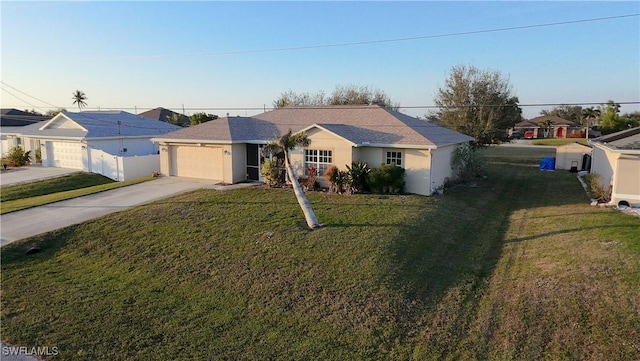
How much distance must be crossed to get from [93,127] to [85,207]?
52.0 ft

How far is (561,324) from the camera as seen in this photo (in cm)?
805

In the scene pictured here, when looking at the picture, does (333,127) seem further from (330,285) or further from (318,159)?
(330,285)

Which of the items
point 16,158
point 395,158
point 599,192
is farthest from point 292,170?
point 16,158

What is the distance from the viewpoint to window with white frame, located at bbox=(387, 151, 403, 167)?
65.1 feet

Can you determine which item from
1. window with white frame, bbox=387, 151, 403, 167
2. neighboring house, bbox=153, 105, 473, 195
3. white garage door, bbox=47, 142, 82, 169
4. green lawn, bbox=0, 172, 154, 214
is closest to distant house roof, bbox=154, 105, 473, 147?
neighboring house, bbox=153, 105, 473, 195

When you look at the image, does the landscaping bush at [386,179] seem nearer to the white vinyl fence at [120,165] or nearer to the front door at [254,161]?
the front door at [254,161]

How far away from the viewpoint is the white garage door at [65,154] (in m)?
29.1

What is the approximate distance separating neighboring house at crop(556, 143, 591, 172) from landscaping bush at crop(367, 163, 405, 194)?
17.8 metres

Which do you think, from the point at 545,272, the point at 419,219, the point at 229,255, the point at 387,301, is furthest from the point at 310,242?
the point at 545,272

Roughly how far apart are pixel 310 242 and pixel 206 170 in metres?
12.6

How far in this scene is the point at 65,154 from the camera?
98.2 feet

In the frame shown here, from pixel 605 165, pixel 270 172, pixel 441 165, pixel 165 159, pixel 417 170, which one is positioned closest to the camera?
pixel 417 170

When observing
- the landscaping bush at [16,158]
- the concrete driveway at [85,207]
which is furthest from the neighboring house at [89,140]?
the concrete driveway at [85,207]

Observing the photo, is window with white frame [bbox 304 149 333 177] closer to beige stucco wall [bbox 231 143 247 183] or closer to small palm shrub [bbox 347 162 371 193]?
small palm shrub [bbox 347 162 371 193]
